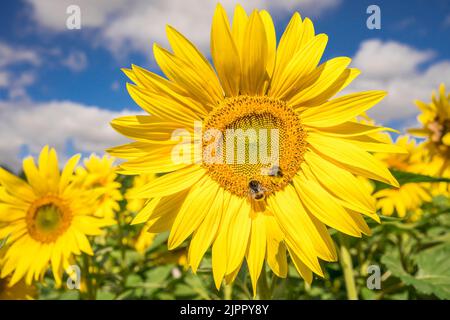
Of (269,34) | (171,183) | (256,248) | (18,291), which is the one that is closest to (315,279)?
(256,248)

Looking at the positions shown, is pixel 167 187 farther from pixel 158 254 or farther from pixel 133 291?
pixel 158 254

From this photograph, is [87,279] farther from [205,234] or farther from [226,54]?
[226,54]

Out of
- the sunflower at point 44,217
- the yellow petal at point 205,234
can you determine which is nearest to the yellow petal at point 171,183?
the yellow petal at point 205,234

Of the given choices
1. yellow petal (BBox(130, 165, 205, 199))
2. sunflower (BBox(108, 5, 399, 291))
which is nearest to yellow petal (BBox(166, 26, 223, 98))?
sunflower (BBox(108, 5, 399, 291))

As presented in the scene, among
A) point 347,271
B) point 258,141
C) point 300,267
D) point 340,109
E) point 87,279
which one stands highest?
point 340,109

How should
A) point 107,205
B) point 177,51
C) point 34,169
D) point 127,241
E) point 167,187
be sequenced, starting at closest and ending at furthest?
point 177,51, point 167,187, point 34,169, point 107,205, point 127,241

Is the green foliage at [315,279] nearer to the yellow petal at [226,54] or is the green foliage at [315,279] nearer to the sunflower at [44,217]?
the sunflower at [44,217]
